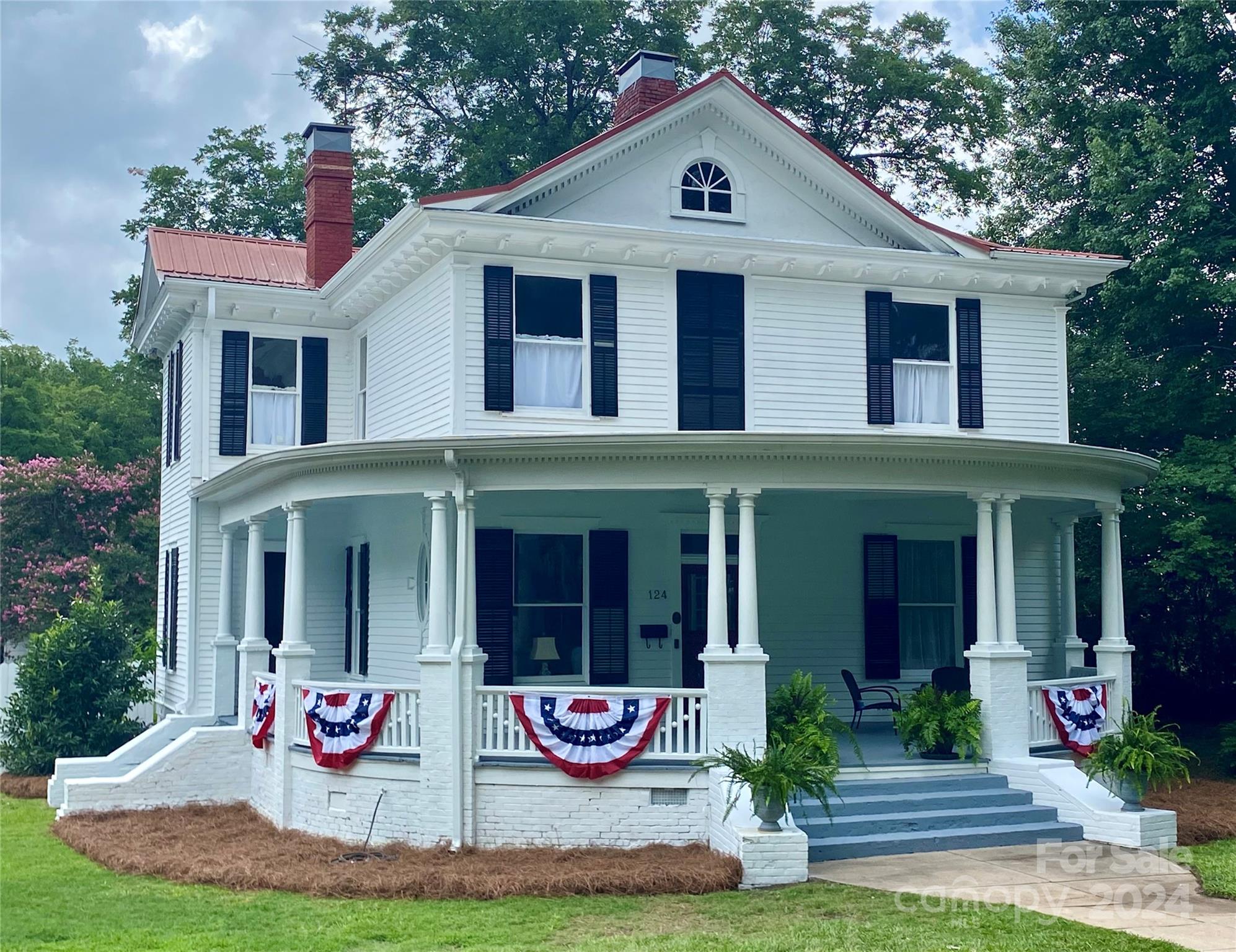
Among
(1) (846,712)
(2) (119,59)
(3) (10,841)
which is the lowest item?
(3) (10,841)

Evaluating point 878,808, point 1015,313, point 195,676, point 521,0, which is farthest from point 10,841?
point 521,0

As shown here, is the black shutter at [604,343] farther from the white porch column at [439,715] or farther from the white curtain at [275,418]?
the white curtain at [275,418]

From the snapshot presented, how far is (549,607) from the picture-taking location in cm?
1510

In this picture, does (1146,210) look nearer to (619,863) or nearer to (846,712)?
(846,712)

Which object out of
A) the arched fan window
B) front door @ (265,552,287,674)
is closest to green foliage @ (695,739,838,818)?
the arched fan window

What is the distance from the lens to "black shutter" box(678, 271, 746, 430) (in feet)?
51.0

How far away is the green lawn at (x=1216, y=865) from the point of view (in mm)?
10281

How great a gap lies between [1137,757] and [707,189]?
8455 millimetres

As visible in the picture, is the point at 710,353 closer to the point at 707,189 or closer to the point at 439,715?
the point at 707,189

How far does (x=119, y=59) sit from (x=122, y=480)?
9.46 meters

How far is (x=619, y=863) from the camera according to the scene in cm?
1096

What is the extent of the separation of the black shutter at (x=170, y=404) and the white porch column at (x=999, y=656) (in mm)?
12705

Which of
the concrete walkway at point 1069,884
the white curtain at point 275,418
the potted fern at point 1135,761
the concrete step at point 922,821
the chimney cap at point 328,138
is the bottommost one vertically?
the concrete walkway at point 1069,884

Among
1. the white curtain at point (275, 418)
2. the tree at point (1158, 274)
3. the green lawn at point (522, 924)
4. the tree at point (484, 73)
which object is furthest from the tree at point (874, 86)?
the green lawn at point (522, 924)
